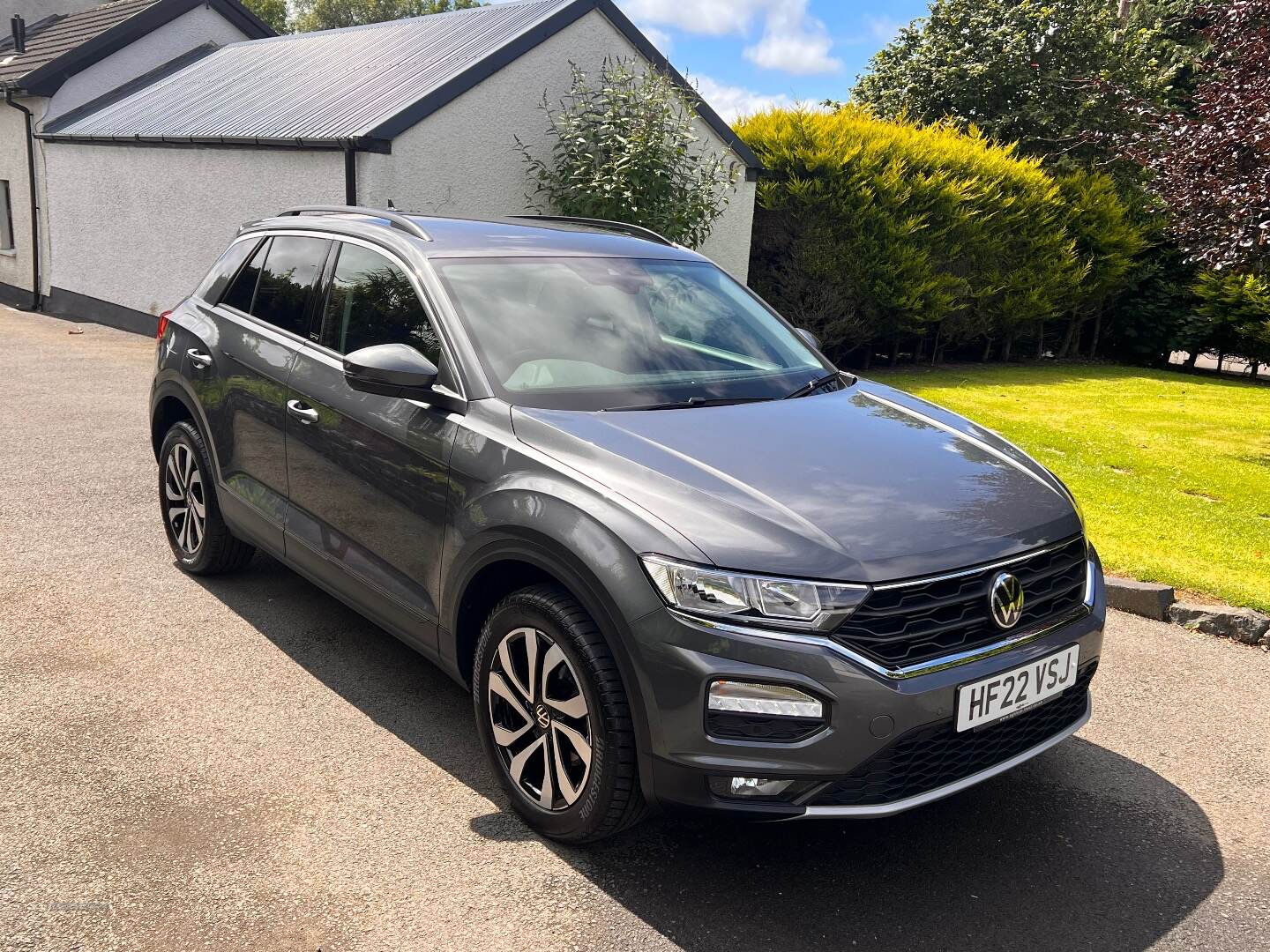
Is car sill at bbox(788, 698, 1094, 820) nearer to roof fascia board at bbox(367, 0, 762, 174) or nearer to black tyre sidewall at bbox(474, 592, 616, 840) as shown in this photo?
black tyre sidewall at bbox(474, 592, 616, 840)

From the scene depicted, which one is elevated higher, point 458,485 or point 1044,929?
point 458,485

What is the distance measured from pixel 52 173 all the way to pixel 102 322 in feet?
9.61

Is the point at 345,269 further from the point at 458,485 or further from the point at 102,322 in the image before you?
the point at 102,322

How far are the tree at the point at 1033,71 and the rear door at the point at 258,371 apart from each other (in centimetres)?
1933

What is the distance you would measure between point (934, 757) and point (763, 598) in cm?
68

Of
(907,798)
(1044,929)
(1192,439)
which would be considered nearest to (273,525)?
(907,798)

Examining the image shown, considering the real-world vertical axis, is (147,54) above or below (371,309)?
above

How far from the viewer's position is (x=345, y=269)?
442cm

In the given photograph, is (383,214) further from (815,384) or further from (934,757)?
(934,757)

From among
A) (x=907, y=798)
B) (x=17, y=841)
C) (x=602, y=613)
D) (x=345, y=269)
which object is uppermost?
(x=345, y=269)

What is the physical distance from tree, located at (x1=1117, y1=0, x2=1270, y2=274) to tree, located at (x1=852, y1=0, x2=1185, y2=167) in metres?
10.8

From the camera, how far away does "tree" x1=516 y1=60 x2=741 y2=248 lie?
1252cm

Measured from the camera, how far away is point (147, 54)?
18891mm

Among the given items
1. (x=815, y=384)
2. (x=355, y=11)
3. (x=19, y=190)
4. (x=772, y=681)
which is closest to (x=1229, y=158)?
(x=815, y=384)
